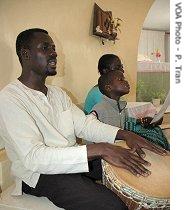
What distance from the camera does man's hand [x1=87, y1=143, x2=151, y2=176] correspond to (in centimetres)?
107

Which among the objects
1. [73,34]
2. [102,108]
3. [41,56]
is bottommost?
[102,108]

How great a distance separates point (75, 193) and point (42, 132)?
1.10 ft

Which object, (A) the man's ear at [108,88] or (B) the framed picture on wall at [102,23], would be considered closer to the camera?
(A) the man's ear at [108,88]

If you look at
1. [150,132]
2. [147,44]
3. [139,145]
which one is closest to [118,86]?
[150,132]

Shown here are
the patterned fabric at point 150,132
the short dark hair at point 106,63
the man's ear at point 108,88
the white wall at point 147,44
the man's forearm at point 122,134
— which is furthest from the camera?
the white wall at point 147,44

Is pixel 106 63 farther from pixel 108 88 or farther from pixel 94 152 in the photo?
pixel 94 152

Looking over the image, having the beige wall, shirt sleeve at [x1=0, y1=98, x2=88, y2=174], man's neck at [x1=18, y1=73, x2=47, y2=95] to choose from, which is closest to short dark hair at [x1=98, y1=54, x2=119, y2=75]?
the beige wall

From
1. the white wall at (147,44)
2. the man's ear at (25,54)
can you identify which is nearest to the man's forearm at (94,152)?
the man's ear at (25,54)

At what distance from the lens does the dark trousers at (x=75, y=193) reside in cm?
110

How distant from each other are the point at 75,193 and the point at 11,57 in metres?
0.95

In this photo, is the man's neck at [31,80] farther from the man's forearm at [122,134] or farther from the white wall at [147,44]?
the white wall at [147,44]

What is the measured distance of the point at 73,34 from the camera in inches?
92.4

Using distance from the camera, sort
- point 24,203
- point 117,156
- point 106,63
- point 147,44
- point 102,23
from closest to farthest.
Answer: point 117,156 → point 24,203 → point 106,63 → point 102,23 → point 147,44
